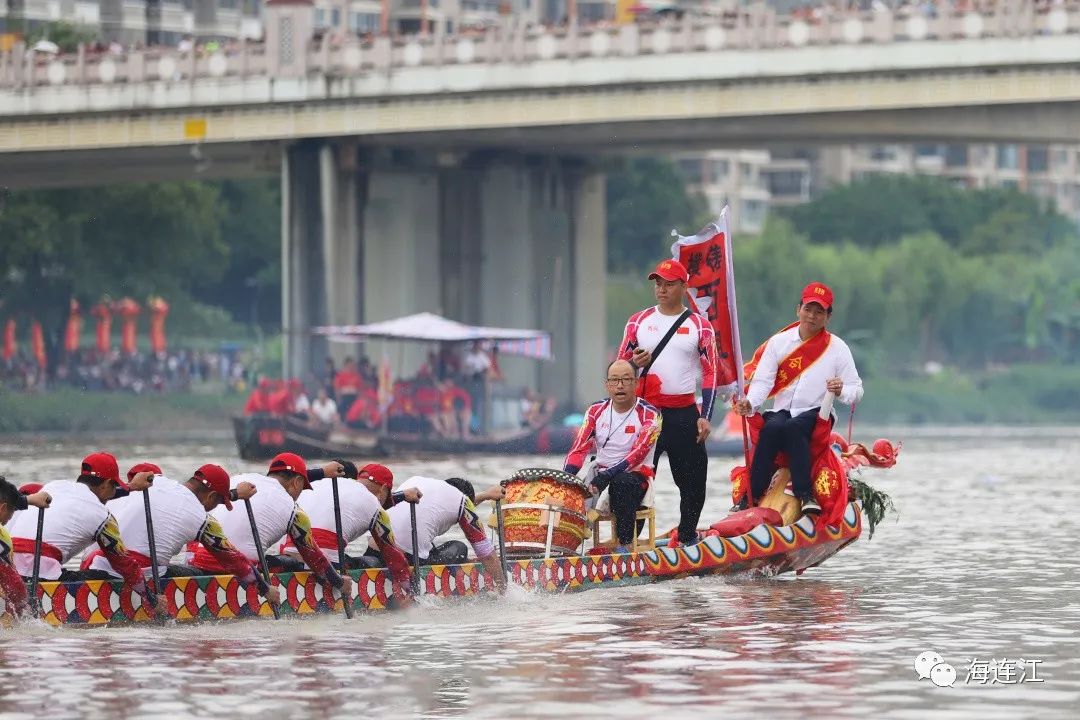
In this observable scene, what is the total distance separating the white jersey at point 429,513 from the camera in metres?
16.4

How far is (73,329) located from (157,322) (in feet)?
18.0

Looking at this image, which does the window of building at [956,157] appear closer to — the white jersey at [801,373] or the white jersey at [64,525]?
the white jersey at [801,373]

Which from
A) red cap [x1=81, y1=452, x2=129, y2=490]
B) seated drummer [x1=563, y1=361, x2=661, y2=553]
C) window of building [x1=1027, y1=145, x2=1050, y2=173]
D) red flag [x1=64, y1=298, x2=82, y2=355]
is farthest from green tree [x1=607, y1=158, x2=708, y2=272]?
red cap [x1=81, y1=452, x2=129, y2=490]

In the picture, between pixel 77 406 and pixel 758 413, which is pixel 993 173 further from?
pixel 758 413

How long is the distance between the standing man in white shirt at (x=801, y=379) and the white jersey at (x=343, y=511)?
3.29 metres

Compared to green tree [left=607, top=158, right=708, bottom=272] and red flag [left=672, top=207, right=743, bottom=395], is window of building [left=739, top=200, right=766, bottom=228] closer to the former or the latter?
green tree [left=607, top=158, right=708, bottom=272]

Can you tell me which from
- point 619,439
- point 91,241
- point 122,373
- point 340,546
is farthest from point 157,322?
point 340,546

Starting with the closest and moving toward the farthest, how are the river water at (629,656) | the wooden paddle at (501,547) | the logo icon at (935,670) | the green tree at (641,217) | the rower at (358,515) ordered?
the river water at (629,656)
the logo icon at (935,670)
the rower at (358,515)
the wooden paddle at (501,547)
the green tree at (641,217)

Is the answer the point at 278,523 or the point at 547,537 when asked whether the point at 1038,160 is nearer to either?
the point at 547,537

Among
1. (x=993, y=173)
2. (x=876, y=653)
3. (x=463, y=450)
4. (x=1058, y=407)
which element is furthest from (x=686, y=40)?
(x=993, y=173)

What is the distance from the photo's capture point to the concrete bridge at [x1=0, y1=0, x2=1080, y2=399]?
145ft

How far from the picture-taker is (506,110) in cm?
4969

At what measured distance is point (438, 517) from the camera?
53.9ft

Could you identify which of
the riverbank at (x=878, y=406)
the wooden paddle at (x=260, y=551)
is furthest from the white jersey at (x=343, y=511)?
the riverbank at (x=878, y=406)
